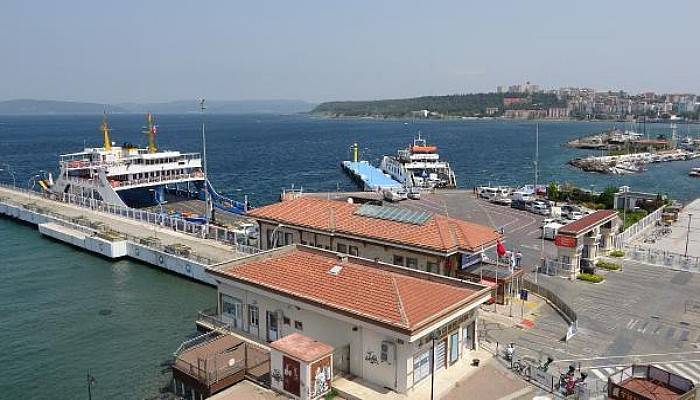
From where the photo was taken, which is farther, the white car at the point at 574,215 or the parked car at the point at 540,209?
the parked car at the point at 540,209

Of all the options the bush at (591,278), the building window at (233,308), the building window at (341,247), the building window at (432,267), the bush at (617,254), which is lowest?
the bush at (591,278)

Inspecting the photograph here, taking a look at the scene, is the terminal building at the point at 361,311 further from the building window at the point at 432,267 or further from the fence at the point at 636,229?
the fence at the point at 636,229

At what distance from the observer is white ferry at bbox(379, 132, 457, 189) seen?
82562 millimetres

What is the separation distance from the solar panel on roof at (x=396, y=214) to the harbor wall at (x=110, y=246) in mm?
10239

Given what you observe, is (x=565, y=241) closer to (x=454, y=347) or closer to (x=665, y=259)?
(x=665, y=259)

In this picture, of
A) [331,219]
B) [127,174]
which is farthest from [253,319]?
[127,174]

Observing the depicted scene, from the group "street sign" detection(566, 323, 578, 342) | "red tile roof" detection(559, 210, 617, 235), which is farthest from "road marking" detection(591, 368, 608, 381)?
"red tile roof" detection(559, 210, 617, 235)

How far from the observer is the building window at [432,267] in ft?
94.9

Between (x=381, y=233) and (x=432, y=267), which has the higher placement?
(x=381, y=233)

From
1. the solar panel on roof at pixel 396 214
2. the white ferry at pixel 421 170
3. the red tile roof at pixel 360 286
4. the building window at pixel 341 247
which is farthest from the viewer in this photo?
the white ferry at pixel 421 170

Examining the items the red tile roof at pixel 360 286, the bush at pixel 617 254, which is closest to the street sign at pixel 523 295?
the red tile roof at pixel 360 286

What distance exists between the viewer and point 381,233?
101 feet

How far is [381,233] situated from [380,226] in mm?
784

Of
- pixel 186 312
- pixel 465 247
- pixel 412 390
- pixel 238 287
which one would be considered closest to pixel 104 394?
pixel 238 287
